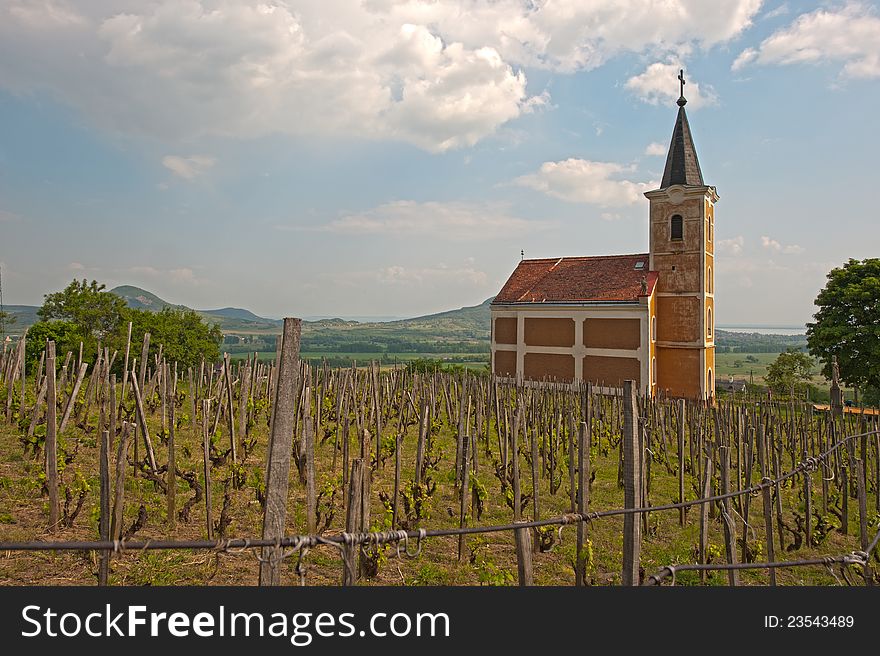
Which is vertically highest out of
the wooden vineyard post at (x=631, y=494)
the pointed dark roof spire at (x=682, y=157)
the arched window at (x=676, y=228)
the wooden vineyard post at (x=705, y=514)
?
the pointed dark roof spire at (x=682, y=157)

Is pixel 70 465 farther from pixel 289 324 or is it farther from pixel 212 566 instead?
pixel 289 324

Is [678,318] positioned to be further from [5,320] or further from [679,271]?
[5,320]

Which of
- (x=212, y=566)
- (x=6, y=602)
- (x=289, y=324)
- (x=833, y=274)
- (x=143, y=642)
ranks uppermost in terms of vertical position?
(x=833, y=274)

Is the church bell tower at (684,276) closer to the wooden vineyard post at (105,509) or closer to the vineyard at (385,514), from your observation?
the vineyard at (385,514)

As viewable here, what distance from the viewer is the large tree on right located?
22688mm

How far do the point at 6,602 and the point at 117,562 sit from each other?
10.7 feet

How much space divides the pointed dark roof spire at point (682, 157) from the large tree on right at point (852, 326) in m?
7.74

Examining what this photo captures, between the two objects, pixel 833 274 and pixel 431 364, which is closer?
pixel 833 274

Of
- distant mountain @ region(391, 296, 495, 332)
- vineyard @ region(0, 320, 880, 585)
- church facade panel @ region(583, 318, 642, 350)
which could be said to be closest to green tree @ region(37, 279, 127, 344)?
vineyard @ region(0, 320, 880, 585)

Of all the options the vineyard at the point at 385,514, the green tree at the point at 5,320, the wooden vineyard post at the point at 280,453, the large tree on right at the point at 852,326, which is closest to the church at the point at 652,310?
the large tree on right at the point at 852,326

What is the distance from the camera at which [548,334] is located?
2764cm

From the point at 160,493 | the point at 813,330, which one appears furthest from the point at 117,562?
the point at 813,330

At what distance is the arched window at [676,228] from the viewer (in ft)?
84.3

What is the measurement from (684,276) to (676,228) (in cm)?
241
